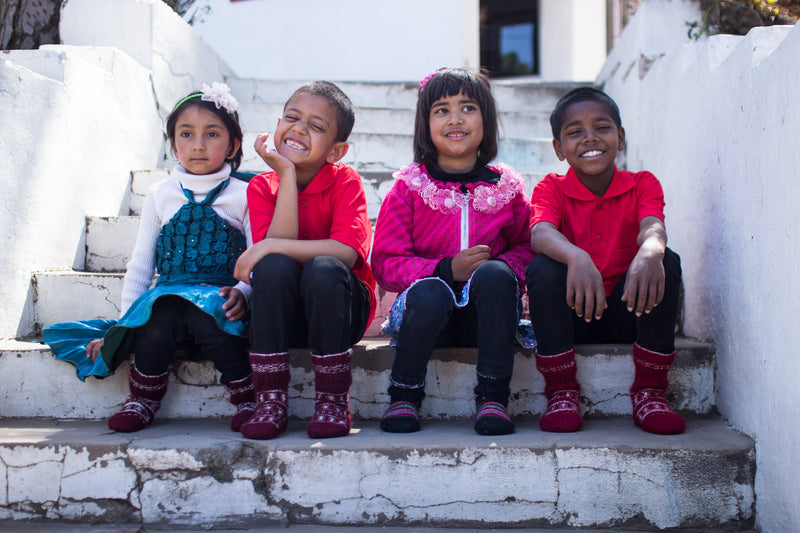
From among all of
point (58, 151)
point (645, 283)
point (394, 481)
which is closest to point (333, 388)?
point (394, 481)

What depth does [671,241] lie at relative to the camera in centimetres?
232

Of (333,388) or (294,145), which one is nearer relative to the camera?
(333,388)

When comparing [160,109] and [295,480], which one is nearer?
[295,480]

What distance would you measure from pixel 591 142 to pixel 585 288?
0.55m

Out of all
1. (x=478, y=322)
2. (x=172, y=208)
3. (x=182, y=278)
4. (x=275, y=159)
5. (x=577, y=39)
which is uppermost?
(x=577, y=39)

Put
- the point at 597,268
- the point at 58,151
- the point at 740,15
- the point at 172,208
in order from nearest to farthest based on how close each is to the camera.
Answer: the point at 597,268 → the point at 172,208 → the point at 58,151 → the point at 740,15

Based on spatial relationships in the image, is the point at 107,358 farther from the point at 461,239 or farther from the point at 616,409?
the point at 616,409

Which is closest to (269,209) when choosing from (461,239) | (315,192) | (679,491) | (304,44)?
(315,192)

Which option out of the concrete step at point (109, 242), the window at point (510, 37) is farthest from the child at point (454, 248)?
the window at point (510, 37)

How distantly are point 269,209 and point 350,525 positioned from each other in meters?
0.96

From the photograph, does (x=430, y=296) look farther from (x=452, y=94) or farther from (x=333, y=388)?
(x=452, y=94)

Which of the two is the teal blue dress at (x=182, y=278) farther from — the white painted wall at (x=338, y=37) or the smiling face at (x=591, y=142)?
the white painted wall at (x=338, y=37)

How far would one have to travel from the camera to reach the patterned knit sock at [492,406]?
165 cm

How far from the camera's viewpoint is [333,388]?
1713 mm
